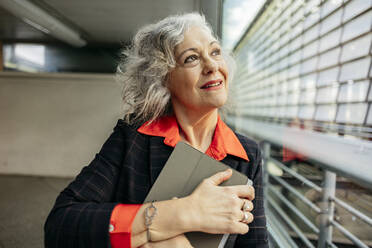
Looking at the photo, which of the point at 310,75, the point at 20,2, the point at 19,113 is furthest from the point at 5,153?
Answer: the point at 310,75

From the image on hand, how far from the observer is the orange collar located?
3.09 ft

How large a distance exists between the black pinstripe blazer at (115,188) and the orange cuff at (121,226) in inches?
0.9

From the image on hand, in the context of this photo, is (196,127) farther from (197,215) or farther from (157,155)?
(197,215)

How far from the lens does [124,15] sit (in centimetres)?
466

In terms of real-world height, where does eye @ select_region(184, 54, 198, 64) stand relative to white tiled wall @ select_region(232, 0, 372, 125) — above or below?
below

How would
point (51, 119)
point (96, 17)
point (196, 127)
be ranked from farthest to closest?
point (96, 17) < point (51, 119) < point (196, 127)

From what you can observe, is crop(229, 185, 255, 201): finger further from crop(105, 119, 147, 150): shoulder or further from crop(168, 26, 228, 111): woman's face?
crop(105, 119, 147, 150): shoulder

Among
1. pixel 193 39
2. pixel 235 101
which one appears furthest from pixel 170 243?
pixel 235 101

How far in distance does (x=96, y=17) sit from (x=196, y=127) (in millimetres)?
4806

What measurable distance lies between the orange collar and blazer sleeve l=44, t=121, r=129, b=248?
14 cm

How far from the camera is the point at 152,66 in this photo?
964mm

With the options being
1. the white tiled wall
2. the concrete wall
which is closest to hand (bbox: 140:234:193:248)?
the white tiled wall

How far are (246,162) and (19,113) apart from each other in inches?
180

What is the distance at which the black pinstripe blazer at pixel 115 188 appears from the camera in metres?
0.73
